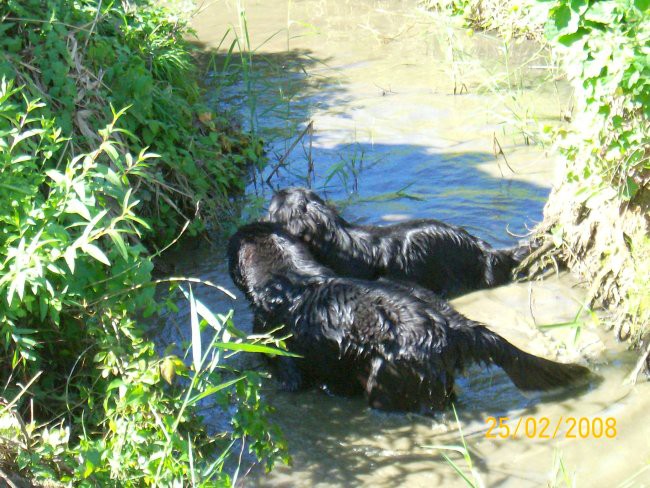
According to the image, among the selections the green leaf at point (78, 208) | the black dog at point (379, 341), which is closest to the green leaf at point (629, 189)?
the black dog at point (379, 341)

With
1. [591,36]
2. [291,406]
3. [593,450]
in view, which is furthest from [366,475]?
[591,36]

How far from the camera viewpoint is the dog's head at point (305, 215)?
5.30 metres

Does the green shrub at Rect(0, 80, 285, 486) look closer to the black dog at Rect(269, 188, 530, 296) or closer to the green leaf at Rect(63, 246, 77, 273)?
the green leaf at Rect(63, 246, 77, 273)

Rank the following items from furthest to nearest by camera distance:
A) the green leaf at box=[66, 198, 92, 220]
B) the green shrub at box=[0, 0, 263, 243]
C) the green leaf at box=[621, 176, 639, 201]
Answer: the green shrub at box=[0, 0, 263, 243]
the green leaf at box=[621, 176, 639, 201]
the green leaf at box=[66, 198, 92, 220]

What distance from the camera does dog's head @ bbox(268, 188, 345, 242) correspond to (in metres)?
5.30

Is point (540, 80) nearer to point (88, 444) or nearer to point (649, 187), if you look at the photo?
point (649, 187)

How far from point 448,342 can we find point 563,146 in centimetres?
127

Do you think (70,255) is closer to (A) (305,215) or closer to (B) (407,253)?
(A) (305,215)

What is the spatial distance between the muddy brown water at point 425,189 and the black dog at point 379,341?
0.39 feet

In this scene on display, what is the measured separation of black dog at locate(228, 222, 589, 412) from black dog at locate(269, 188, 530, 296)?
19.8 inches

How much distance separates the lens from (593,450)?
371cm
